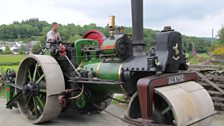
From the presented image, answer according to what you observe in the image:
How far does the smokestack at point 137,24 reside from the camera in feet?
16.9

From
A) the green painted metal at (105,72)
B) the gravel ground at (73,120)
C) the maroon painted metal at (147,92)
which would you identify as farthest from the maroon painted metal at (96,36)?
the maroon painted metal at (147,92)

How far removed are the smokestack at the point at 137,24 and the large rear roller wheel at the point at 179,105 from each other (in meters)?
1.06

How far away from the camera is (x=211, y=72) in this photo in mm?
7766

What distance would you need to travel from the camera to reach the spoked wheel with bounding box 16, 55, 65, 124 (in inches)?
227

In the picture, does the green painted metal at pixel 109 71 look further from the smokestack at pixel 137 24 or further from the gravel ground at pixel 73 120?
the gravel ground at pixel 73 120

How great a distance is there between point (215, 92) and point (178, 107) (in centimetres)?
376

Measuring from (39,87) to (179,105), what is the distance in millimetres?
3317

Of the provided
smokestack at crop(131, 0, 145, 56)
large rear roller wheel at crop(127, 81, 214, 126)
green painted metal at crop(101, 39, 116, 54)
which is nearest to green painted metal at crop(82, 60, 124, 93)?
green painted metal at crop(101, 39, 116, 54)

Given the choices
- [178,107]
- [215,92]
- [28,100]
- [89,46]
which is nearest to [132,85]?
[178,107]

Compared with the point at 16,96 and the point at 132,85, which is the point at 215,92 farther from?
the point at 16,96

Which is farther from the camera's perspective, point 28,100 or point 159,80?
point 28,100

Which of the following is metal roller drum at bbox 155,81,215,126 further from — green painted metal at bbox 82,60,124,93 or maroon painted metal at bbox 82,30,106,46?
maroon painted metal at bbox 82,30,106,46

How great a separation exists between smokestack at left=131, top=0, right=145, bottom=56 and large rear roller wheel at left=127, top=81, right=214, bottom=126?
1.06 m

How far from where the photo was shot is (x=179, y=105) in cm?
393
